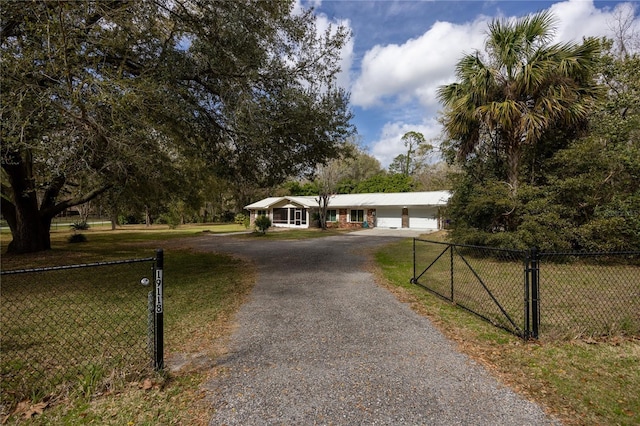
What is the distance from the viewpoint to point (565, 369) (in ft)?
11.6

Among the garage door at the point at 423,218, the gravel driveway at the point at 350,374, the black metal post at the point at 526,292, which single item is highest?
the garage door at the point at 423,218

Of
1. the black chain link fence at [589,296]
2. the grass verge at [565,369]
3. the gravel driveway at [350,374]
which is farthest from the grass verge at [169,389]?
the black chain link fence at [589,296]

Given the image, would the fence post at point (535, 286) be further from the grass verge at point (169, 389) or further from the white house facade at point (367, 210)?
the white house facade at point (367, 210)

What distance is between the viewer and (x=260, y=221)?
82.8ft

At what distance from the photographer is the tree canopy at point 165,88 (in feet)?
16.7

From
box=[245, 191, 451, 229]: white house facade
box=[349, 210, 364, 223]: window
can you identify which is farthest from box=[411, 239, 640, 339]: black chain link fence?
box=[349, 210, 364, 223]: window

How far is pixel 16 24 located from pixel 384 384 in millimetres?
8533

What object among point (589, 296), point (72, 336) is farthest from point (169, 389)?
point (589, 296)

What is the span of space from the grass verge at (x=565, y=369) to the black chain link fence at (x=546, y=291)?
Answer: 286 mm

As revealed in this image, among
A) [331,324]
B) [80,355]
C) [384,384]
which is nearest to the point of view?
[384,384]

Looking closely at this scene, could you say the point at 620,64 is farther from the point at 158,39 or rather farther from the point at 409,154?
the point at 409,154

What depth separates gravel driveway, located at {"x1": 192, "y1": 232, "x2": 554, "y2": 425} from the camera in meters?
2.75

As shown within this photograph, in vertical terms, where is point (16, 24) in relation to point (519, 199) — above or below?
above

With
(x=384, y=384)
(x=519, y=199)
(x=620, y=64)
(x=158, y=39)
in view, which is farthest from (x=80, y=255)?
(x=620, y=64)
